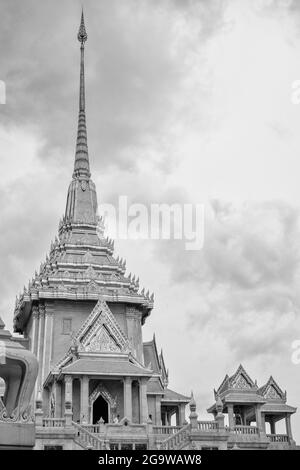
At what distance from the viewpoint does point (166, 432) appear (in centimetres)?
3459

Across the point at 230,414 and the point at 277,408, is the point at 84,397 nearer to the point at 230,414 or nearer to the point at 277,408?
the point at 230,414

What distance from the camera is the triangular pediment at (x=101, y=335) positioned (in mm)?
41656

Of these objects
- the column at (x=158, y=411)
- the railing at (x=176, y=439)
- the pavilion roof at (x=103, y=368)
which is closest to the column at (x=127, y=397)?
the pavilion roof at (x=103, y=368)

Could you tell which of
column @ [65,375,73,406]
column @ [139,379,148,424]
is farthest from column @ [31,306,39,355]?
column @ [139,379,148,424]

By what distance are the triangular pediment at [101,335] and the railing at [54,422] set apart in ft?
27.8

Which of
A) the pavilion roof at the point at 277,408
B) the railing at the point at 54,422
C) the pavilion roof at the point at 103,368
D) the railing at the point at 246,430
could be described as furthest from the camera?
the pavilion roof at the point at 277,408

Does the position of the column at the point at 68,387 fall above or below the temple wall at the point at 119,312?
below

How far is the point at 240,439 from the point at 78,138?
28.3 metres

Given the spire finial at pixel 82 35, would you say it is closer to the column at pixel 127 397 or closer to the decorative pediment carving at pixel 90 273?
the decorative pediment carving at pixel 90 273

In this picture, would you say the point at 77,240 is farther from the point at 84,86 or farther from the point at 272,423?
the point at 272,423

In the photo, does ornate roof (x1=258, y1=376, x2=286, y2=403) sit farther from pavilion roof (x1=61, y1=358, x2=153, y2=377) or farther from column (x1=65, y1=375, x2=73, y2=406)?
column (x1=65, y1=375, x2=73, y2=406)

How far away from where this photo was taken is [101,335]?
42.2m

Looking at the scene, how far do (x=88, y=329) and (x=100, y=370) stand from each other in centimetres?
405
